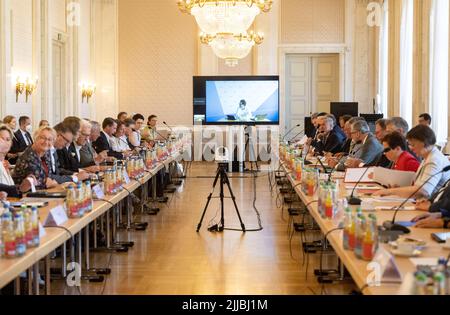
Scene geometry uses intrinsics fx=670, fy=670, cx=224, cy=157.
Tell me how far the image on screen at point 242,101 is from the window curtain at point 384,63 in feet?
7.78

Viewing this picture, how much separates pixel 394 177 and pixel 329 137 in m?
4.72

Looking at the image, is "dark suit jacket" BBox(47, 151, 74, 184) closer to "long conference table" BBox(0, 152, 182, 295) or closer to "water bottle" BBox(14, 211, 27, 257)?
"long conference table" BBox(0, 152, 182, 295)

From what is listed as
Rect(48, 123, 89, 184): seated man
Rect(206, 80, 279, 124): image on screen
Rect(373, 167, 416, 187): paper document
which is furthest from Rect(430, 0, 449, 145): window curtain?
Rect(48, 123, 89, 184): seated man

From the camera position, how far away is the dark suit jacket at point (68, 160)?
731 centimetres

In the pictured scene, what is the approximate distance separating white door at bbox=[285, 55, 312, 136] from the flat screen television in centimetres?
99

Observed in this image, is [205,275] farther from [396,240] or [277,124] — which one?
[277,124]

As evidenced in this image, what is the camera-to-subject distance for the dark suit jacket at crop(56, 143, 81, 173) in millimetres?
7309

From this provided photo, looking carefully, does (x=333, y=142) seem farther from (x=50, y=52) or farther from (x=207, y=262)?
(x=50, y=52)

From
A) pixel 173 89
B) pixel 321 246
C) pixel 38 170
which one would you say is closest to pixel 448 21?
pixel 321 246

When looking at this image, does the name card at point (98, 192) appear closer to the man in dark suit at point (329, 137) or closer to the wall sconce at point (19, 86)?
the man in dark suit at point (329, 137)

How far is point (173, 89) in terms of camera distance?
16.9 metres

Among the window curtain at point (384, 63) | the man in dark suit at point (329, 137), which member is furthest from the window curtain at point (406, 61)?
the man in dark suit at point (329, 137)

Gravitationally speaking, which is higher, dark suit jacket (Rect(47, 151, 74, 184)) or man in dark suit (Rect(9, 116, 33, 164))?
man in dark suit (Rect(9, 116, 33, 164))

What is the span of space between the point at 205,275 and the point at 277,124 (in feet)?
34.3
